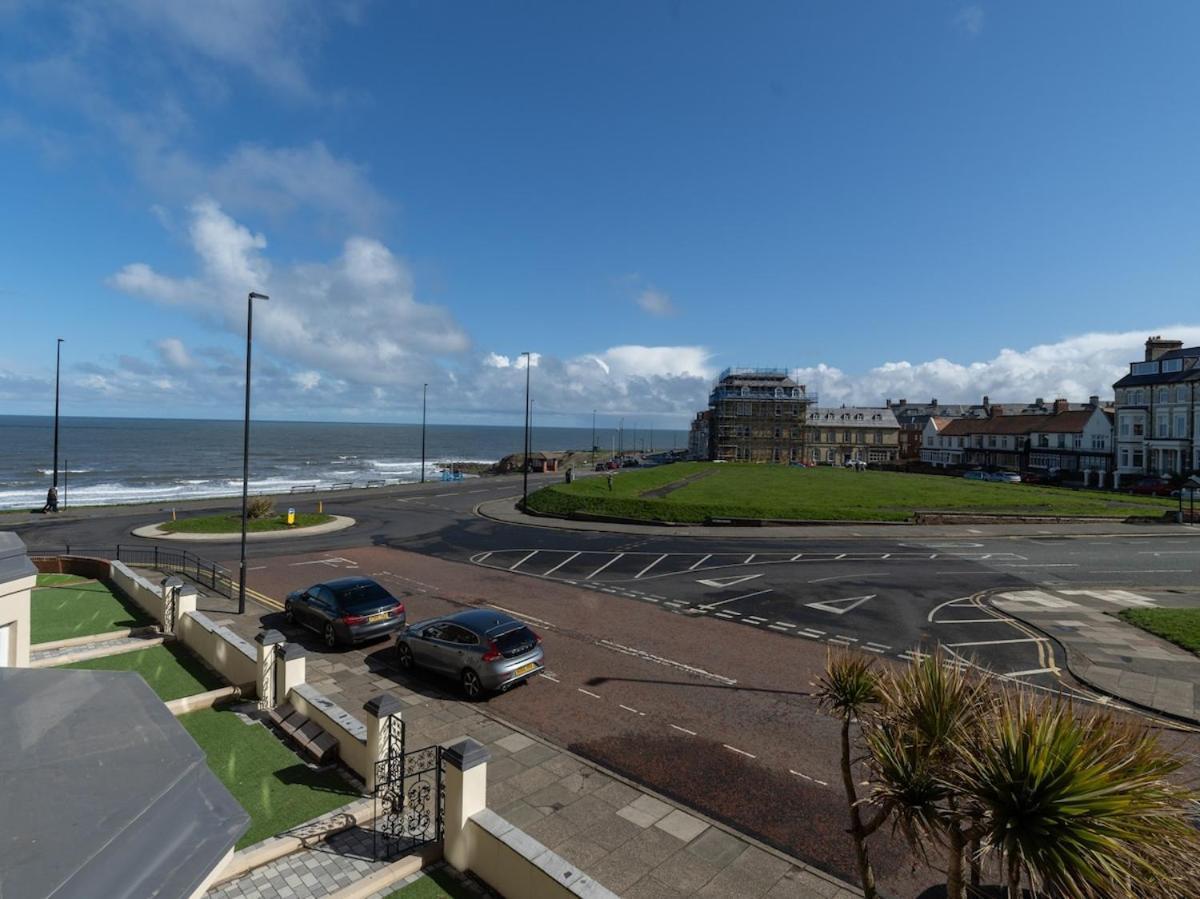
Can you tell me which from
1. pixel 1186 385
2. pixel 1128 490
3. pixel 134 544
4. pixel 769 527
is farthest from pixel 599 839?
pixel 1186 385

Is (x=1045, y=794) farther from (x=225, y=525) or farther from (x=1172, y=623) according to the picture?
(x=225, y=525)

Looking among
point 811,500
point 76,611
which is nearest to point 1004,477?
point 811,500

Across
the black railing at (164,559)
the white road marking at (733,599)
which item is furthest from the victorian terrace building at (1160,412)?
the black railing at (164,559)

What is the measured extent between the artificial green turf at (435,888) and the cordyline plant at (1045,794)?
16.0 ft

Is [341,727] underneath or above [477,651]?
underneath

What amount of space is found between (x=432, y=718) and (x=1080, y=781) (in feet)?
36.3

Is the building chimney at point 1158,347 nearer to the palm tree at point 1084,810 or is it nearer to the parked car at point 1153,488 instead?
the parked car at point 1153,488

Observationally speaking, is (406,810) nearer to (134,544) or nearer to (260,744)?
(260,744)

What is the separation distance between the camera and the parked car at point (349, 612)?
16.0 meters

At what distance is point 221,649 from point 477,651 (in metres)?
6.33

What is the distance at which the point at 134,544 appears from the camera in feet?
99.0

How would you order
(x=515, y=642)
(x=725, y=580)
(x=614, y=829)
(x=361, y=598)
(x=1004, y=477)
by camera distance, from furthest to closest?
1. (x=1004, y=477)
2. (x=725, y=580)
3. (x=361, y=598)
4. (x=515, y=642)
5. (x=614, y=829)

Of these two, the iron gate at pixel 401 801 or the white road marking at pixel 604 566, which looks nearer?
the iron gate at pixel 401 801

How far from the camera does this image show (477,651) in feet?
42.9
